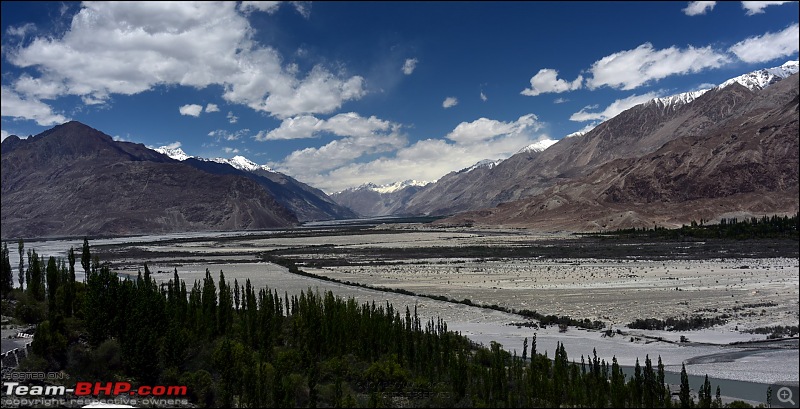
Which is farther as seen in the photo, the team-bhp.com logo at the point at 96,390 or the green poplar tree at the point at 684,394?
the team-bhp.com logo at the point at 96,390

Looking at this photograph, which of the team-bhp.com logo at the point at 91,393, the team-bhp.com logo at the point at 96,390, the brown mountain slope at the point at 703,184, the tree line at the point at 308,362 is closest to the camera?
the team-bhp.com logo at the point at 91,393

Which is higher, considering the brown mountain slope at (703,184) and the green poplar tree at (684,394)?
the brown mountain slope at (703,184)

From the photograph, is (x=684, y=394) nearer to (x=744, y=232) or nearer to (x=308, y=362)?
(x=308, y=362)

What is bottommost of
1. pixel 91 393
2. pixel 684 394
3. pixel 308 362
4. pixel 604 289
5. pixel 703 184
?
pixel 604 289

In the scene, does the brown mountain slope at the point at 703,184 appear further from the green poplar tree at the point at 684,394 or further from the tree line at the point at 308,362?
the green poplar tree at the point at 684,394

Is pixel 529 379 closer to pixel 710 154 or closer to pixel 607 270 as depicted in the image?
pixel 607 270

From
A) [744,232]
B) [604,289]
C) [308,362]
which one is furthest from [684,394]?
[744,232]

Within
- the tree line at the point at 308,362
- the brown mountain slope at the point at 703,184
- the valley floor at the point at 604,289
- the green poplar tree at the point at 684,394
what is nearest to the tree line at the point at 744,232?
the valley floor at the point at 604,289

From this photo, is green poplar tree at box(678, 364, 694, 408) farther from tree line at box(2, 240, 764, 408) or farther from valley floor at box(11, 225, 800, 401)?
valley floor at box(11, 225, 800, 401)

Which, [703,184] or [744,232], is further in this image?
[703,184]

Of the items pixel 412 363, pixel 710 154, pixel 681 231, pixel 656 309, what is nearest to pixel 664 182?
pixel 710 154
